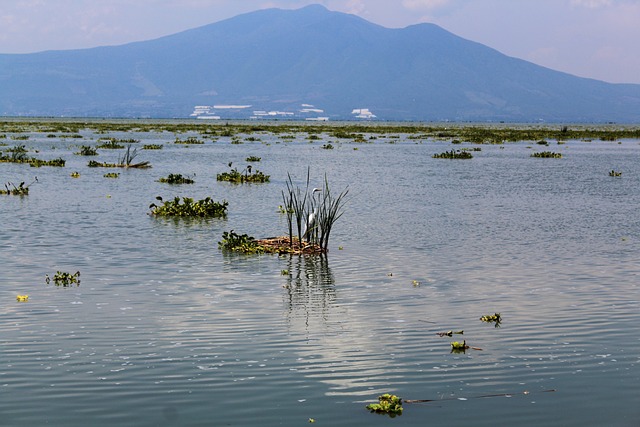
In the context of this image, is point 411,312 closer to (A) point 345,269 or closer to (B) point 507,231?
(A) point 345,269

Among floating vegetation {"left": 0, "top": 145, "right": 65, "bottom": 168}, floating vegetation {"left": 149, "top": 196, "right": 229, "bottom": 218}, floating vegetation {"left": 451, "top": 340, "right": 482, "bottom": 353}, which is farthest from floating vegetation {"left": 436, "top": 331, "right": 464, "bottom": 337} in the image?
floating vegetation {"left": 0, "top": 145, "right": 65, "bottom": 168}

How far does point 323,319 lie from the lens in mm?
15156

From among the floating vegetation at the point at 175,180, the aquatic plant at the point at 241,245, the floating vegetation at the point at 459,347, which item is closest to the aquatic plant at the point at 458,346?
the floating vegetation at the point at 459,347

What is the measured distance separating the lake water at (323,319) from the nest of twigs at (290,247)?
508mm

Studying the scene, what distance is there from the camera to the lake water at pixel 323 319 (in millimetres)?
10656

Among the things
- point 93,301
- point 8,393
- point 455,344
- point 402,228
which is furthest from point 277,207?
point 8,393

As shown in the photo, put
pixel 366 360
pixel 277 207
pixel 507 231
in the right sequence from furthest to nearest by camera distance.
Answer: pixel 277 207, pixel 507 231, pixel 366 360

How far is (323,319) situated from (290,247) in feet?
25.3

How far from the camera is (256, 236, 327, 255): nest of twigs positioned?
22516 mm

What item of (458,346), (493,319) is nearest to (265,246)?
(493,319)

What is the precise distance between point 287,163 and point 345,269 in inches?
1666

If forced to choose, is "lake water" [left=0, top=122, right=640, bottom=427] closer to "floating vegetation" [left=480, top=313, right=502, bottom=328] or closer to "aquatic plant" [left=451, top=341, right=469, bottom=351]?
"aquatic plant" [left=451, top=341, right=469, bottom=351]

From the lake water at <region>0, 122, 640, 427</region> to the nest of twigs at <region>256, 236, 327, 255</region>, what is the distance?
508 millimetres

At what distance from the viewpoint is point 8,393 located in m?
10.8
